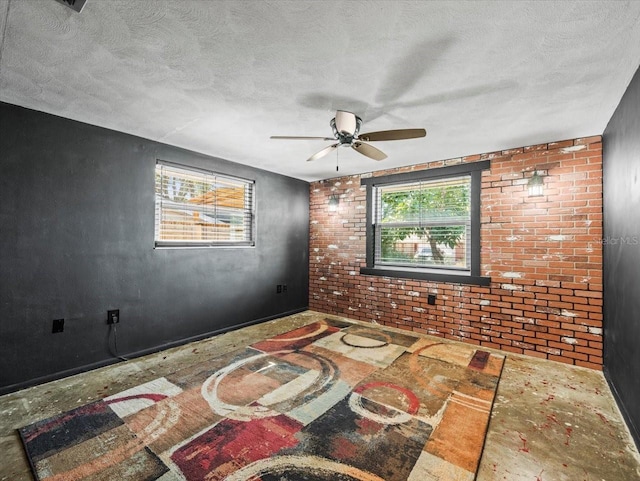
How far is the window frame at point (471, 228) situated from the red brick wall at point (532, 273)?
71 mm

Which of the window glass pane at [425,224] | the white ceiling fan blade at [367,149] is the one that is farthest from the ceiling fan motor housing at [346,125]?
the window glass pane at [425,224]

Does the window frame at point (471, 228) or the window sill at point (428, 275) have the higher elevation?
the window frame at point (471, 228)

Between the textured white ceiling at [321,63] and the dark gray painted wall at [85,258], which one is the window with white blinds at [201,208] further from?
the textured white ceiling at [321,63]

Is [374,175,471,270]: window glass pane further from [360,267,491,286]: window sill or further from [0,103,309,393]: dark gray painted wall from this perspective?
[0,103,309,393]: dark gray painted wall

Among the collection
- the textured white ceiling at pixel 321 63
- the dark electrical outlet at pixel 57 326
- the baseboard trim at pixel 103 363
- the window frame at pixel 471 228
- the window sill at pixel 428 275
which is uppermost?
the textured white ceiling at pixel 321 63

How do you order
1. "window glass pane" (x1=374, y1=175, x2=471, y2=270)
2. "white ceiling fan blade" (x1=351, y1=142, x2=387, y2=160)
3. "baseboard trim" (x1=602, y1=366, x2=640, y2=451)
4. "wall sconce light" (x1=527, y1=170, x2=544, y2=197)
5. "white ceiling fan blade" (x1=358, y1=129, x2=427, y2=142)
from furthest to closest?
"window glass pane" (x1=374, y1=175, x2=471, y2=270) < "wall sconce light" (x1=527, y1=170, x2=544, y2=197) < "white ceiling fan blade" (x1=351, y1=142, x2=387, y2=160) < "white ceiling fan blade" (x1=358, y1=129, x2=427, y2=142) < "baseboard trim" (x1=602, y1=366, x2=640, y2=451)

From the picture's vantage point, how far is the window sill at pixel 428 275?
3.71 m

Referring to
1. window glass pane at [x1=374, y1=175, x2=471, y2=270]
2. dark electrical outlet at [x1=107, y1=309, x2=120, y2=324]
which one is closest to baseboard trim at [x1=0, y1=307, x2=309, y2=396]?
dark electrical outlet at [x1=107, y1=309, x2=120, y2=324]

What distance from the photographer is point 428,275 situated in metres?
4.07

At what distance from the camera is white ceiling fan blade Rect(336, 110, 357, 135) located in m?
2.38

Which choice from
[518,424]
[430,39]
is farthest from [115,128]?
[518,424]

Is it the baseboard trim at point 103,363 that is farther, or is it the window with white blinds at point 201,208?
the window with white blinds at point 201,208

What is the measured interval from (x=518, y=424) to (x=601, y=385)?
125 cm

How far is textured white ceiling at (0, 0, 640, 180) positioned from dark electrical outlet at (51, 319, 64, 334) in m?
1.86
